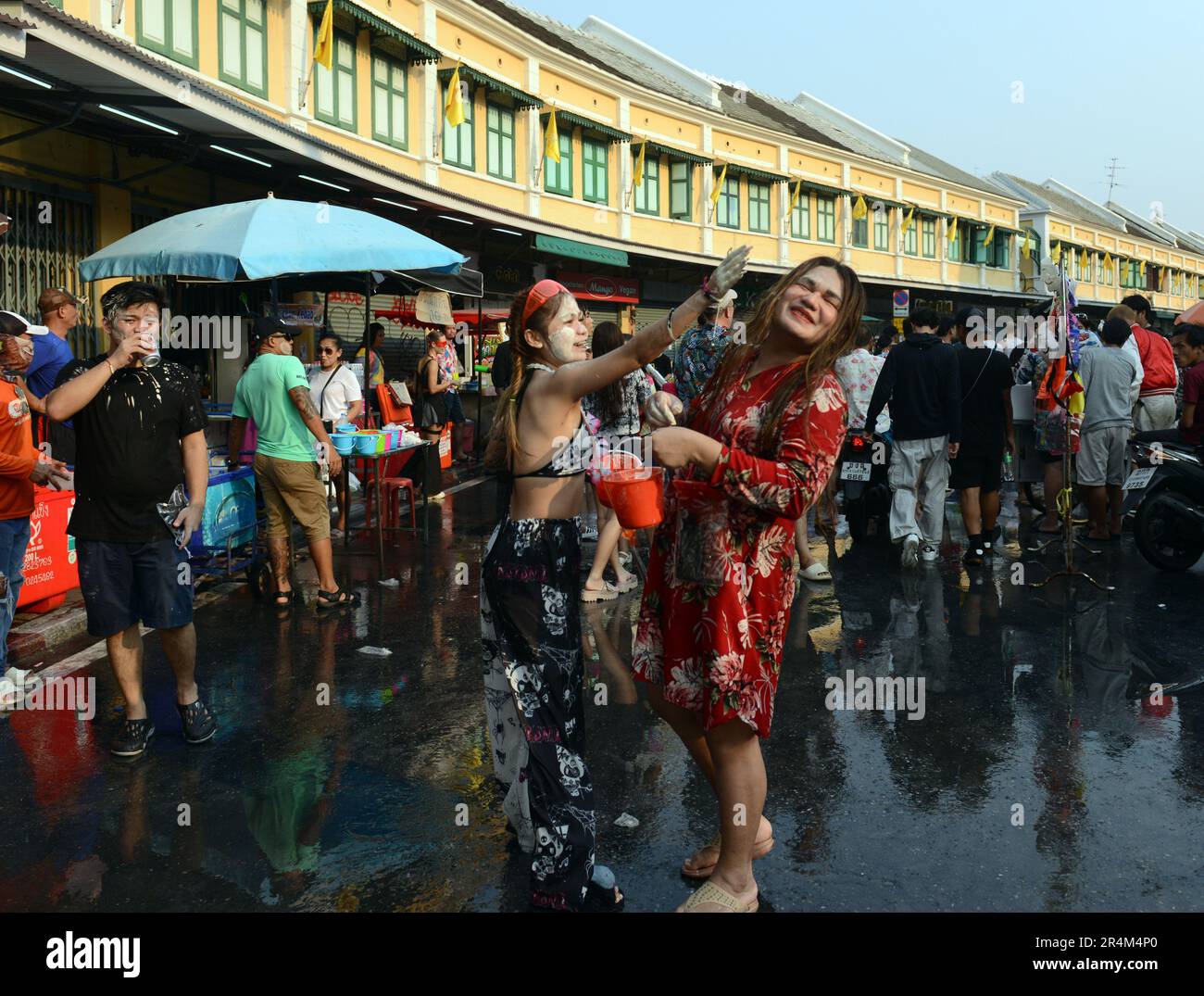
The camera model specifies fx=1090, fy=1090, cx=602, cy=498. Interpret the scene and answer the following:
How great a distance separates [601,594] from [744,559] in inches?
182

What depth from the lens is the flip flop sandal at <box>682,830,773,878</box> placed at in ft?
11.9

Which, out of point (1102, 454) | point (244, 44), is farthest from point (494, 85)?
point (1102, 454)

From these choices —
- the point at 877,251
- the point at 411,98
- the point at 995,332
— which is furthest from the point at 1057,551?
the point at 877,251

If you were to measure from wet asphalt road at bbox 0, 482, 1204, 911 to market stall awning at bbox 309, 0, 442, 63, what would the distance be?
1340 cm

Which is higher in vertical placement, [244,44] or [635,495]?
[244,44]

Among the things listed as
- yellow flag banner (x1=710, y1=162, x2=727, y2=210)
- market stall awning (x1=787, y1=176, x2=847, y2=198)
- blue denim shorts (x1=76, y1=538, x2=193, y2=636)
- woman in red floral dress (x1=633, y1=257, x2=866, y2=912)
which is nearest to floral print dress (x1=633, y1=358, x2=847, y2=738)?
woman in red floral dress (x1=633, y1=257, x2=866, y2=912)

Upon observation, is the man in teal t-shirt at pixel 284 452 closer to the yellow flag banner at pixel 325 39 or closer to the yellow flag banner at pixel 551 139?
the yellow flag banner at pixel 325 39

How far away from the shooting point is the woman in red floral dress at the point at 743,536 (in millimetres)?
3080

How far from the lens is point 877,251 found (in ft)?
137

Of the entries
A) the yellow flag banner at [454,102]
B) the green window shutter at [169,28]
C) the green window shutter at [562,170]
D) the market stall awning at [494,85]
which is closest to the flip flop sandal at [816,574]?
the green window shutter at [169,28]

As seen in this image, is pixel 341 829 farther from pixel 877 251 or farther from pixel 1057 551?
pixel 877 251

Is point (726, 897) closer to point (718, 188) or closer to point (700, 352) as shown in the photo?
point (700, 352)

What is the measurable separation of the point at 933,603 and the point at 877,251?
36.5m

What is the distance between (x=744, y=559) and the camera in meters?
3.19
